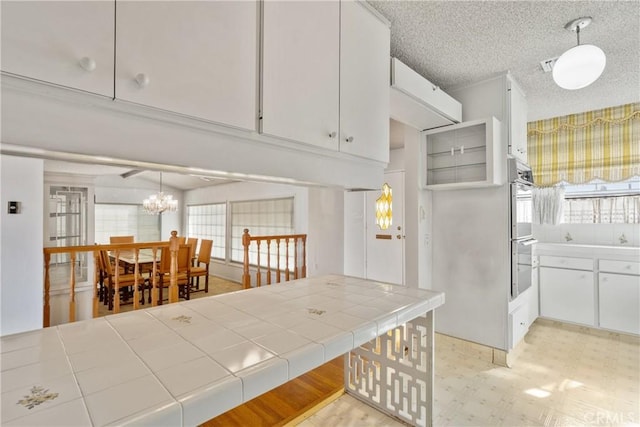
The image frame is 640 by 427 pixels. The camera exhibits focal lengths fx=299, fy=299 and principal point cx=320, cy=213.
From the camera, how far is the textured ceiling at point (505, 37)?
1.62 meters

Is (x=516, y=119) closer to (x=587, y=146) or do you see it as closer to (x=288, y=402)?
(x=587, y=146)

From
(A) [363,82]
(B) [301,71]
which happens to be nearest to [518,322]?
(A) [363,82]

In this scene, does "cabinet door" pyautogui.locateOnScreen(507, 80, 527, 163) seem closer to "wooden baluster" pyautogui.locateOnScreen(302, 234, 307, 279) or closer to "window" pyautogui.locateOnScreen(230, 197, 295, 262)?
"wooden baluster" pyautogui.locateOnScreen(302, 234, 307, 279)

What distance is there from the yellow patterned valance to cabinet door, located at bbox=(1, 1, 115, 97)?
4.39 meters

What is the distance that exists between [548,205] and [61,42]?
15.1ft

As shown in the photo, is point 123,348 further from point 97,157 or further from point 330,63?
point 330,63

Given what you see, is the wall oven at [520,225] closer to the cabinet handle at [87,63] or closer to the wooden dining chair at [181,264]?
the cabinet handle at [87,63]

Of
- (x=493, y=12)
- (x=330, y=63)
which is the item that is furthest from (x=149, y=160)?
(x=493, y=12)

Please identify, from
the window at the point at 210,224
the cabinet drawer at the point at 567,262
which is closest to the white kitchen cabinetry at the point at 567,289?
the cabinet drawer at the point at 567,262

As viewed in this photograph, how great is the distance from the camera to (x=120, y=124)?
0.75 meters

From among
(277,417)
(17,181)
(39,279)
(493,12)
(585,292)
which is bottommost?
(277,417)

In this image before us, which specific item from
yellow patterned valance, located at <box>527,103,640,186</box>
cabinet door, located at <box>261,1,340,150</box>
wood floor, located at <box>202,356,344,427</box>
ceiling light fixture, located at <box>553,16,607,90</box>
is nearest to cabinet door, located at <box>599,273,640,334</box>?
yellow patterned valance, located at <box>527,103,640,186</box>

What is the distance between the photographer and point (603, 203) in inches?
136

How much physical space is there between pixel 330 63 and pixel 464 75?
5.62 ft
